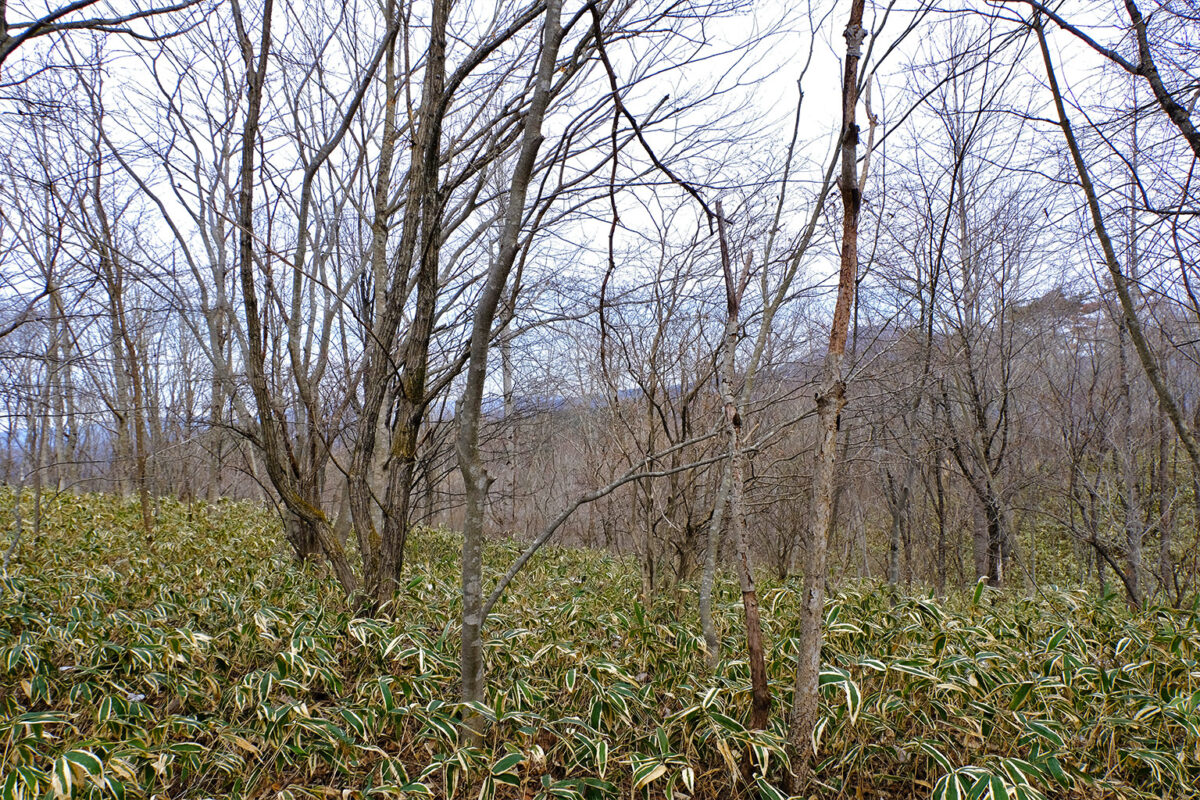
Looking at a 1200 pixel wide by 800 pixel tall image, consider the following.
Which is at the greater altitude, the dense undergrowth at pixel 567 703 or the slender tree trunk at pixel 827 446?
the slender tree trunk at pixel 827 446

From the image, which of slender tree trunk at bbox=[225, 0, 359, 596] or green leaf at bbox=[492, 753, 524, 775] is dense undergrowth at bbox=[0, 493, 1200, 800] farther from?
slender tree trunk at bbox=[225, 0, 359, 596]

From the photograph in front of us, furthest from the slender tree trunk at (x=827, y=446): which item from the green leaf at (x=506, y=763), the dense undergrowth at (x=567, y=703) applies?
the green leaf at (x=506, y=763)

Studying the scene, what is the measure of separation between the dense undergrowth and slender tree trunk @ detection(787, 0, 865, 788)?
118mm

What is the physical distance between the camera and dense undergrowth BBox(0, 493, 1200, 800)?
1875 millimetres

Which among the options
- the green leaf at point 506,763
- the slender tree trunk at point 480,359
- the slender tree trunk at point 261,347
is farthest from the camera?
the slender tree trunk at point 261,347

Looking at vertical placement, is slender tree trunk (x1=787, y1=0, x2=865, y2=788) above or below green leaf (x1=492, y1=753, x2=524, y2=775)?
above

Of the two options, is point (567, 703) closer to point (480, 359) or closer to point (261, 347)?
point (480, 359)

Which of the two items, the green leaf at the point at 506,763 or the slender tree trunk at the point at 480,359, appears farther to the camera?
the green leaf at the point at 506,763

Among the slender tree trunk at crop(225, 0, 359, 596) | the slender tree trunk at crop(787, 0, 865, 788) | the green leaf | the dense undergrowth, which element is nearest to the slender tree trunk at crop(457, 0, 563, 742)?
the green leaf

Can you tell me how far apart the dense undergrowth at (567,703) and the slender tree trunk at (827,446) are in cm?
12

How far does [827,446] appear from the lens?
1724 mm

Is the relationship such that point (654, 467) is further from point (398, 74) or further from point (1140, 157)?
point (398, 74)

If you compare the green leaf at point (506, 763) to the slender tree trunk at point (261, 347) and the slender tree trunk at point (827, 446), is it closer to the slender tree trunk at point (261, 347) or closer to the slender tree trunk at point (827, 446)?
the slender tree trunk at point (827, 446)

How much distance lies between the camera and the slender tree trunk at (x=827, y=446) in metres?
1.71
